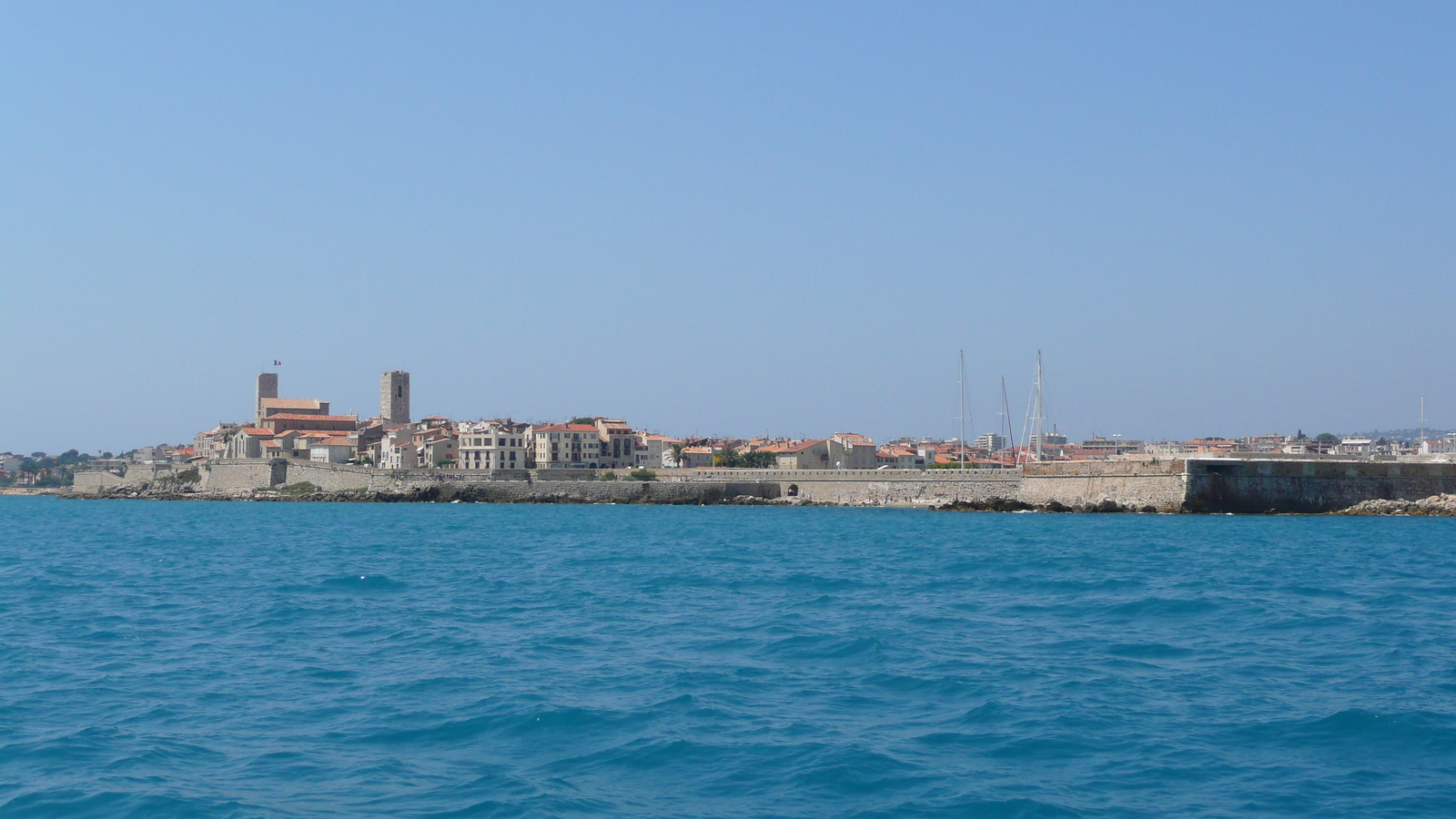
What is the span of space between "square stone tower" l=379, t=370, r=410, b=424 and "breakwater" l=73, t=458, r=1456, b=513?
21649 millimetres

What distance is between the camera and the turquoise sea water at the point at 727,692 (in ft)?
26.8

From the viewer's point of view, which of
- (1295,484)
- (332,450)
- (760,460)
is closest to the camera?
(1295,484)

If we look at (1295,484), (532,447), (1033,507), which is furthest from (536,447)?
(1295,484)

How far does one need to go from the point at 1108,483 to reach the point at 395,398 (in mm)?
72487

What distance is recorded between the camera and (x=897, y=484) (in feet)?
196

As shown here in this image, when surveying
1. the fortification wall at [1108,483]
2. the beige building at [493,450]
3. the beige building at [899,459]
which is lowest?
the fortification wall at [1108,483]

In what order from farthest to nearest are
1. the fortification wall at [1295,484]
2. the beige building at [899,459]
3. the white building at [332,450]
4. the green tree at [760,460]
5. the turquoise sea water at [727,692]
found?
the white building at [332,450] < the beige building at [899,459] < the green tree at [760,460] < the fortification wall at [1295,484] < the turquoise sea water at [727,692]

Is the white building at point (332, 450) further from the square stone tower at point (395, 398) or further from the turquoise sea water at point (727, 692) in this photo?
the turquoise sea water at point (727, 692)

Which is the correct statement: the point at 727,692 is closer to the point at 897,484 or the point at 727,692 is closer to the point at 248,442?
the point at 897,484

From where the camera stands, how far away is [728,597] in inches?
724

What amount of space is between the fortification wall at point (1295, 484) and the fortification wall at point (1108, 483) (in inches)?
35.5

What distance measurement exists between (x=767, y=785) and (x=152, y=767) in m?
4.12

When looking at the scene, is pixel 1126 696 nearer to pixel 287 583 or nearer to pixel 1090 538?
pixel 287 583

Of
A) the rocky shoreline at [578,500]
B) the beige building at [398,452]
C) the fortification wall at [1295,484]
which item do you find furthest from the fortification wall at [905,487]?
the beige building at [398,452]
